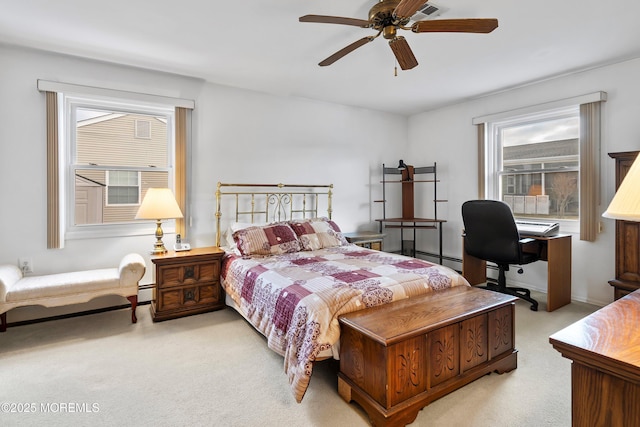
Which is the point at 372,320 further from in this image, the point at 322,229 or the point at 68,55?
the point at 68,55

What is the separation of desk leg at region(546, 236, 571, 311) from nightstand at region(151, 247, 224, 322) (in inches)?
133

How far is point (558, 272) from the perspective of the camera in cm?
334

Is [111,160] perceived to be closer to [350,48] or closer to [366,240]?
[350,48]

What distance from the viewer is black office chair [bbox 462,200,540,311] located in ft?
10.5

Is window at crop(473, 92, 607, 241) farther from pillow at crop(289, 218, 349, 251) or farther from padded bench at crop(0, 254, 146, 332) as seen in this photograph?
padded bench at crop(0, 254, 146, 332)

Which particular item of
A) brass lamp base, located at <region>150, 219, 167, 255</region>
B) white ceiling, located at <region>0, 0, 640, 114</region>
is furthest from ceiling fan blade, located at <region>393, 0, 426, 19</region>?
brass lamp base, located at <region>150, 219, 167, 255</region>

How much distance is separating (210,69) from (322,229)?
2113mm

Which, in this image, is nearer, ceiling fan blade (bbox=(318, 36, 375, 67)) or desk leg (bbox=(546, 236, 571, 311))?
ceiling fan blade (bbox=(318, 36, 375, 67))

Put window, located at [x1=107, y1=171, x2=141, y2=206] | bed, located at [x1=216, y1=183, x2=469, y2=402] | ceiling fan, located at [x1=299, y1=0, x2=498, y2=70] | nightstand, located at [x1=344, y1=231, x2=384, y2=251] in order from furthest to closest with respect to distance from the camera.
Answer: nightstand, located at [x1=344, y1=231, x2=384, y2=251]
window, located at [x1=107, y1=171, x2=141, y2=206]
bed, located at [x1=216, y1=183, x2=469, y2=402]
ceiling fan, located at [x1=299, y1=0, x2=498, y2=70]

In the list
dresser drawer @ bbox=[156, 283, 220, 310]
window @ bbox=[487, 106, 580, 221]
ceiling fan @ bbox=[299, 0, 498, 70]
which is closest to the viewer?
ceiling fan @ bbox=[299, 0, 498, 70]

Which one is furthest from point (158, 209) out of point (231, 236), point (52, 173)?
point (52, 173)

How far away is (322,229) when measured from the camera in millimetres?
3779

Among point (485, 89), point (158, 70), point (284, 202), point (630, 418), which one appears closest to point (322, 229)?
point (284, 202)

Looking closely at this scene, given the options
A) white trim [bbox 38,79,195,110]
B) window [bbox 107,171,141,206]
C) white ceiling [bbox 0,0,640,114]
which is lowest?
window [bbox 107,171,141,206]
